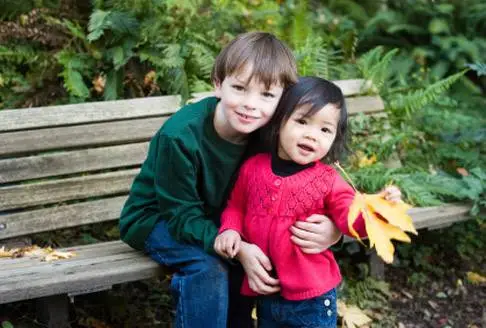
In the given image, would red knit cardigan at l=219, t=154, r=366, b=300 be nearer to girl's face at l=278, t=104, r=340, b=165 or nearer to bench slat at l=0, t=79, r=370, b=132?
girl's face at l=278, t=104, r=340, b=165


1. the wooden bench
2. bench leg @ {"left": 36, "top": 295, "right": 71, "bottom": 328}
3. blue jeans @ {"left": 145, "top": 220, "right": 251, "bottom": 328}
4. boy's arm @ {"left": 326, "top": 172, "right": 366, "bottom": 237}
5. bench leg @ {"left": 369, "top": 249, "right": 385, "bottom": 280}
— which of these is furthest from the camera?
bench leg @ {"left": 369, "top": 249, "right": 385, "bottom": 280}

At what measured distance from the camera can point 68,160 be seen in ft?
12.6

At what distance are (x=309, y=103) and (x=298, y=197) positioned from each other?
0.37m

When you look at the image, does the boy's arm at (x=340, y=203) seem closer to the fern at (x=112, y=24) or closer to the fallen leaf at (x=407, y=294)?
the fallen leaf at (x=407, y=294)

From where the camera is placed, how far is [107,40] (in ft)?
15.9

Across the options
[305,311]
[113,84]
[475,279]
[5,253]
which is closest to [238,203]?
[305,311]

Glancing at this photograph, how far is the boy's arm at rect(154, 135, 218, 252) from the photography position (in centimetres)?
282

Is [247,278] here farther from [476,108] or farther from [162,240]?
[476,108]

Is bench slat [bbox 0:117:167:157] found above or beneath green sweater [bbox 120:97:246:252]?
beneath

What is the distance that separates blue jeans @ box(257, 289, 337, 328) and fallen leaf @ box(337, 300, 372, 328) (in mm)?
1075

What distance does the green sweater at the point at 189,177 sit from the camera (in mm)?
2826

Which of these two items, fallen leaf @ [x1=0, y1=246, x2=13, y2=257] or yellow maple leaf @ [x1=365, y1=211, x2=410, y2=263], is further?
fallen leaf @ [x1=0, y1=246, x2=13, y2=257]

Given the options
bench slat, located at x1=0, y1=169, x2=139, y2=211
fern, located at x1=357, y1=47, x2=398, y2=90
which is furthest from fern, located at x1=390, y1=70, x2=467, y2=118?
bench slat, located at x1=0, y1=169, x2=139, y2=211

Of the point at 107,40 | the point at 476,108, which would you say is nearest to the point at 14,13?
the point at 107,40
